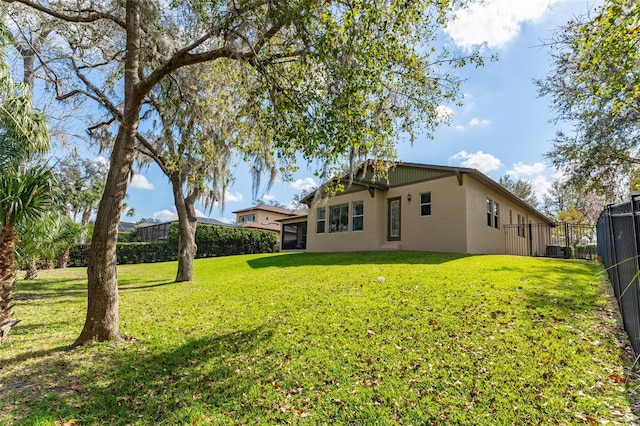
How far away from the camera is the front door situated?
607 inches

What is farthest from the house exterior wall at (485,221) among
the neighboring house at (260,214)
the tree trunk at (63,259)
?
the neighboring house at (260,214)

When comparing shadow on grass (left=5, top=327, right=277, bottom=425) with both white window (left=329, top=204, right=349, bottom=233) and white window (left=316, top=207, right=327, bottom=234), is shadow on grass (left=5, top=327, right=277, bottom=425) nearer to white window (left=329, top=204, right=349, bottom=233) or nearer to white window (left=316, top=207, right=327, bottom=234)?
white window (left=329, top=204, right=349, bottom=233)

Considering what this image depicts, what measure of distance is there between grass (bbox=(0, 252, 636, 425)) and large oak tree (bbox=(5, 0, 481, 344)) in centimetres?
121

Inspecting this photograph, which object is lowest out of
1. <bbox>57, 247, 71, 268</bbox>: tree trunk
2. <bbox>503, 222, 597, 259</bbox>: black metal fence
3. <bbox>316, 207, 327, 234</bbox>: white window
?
<bbox>57, 247, 71, 268</bbox>: tree trunk

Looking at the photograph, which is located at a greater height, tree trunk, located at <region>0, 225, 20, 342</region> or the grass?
tree trunk, located at <region>0, 225, 20, 342</region>

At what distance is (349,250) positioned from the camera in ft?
53.9

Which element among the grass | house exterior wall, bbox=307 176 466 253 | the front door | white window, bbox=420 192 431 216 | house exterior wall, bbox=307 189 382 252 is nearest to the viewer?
the grass

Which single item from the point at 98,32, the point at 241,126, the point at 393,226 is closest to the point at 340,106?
the point at 241,126

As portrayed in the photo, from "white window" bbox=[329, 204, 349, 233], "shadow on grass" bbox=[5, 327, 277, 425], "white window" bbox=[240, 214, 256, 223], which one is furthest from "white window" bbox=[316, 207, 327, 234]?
"white window" bbox=[240, 214, 256, 223]

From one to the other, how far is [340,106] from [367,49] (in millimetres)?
918

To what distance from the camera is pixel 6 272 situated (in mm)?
4996

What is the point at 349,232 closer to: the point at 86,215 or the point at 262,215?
the point at 86,215

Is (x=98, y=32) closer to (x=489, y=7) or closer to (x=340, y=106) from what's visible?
(x=340, y=106)

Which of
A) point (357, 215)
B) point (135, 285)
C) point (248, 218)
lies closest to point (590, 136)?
Answer: point (357, 215)
